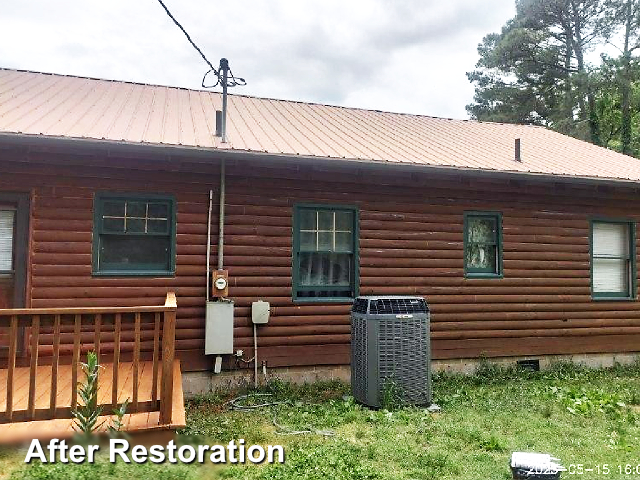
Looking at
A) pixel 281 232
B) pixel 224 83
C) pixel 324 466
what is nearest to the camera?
pixel 324 466

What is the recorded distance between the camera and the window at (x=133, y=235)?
6.18 m

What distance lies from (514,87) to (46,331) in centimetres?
2481

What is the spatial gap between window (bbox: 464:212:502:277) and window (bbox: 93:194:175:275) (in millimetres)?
4345

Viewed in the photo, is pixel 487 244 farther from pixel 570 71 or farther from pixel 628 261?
pixel 570 71

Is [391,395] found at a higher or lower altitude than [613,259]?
lower

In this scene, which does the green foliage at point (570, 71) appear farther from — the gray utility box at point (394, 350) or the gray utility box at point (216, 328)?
the gray utility box at point (216, 328)

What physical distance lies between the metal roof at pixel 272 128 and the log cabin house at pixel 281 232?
0.06 metres

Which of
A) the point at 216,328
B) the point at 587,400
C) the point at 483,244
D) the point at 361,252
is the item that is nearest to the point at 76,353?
the point at 216,328

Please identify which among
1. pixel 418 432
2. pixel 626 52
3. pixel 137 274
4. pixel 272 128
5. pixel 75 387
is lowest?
pixel 418 432

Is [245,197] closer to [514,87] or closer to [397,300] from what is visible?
[397,300]

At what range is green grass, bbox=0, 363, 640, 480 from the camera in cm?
379

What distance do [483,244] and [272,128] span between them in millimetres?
3700

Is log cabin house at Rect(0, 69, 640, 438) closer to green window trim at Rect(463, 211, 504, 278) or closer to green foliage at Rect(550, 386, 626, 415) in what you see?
green window trim at Rect(463, 211, 504, 278)

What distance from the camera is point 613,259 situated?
862cm
